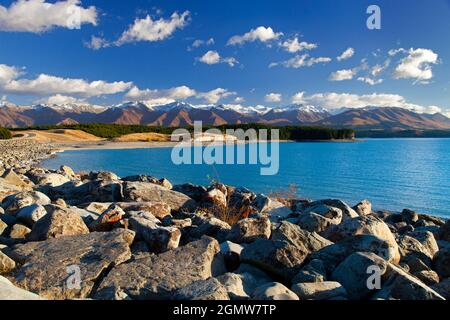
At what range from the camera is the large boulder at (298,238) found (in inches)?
222

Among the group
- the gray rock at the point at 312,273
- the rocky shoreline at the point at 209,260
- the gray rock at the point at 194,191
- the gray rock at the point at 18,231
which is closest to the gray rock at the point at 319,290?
the rocky shoreline at the point at 209,260

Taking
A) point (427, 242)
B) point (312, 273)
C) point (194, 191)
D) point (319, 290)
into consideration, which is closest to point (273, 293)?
point (319, 290)

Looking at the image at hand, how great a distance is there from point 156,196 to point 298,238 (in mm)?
5378

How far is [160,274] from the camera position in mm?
4871

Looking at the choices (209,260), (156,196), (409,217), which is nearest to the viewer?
(209,260)

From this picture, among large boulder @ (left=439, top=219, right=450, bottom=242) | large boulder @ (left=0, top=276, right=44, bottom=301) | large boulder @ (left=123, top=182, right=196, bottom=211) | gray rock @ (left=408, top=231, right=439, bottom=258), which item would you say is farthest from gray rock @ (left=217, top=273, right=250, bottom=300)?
large boulder @ (left=439, top=219, right=450, bottom=242)

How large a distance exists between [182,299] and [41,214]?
12.6 feet

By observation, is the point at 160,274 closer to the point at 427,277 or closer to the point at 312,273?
the point at 312,273

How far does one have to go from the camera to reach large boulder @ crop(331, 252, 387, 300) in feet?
15.7

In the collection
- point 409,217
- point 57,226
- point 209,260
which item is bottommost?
point 409,217
